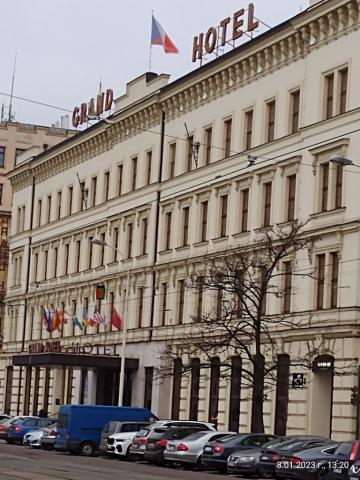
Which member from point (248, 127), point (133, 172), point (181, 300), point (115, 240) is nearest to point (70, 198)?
point (115, 240)

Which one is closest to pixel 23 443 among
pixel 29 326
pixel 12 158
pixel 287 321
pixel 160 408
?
pixel 160 408

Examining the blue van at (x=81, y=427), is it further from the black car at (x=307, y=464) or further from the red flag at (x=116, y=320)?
the red flag at (x=116, y=320)

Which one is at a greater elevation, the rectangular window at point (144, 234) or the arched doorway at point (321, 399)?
the rectangular window at point (144, 234)

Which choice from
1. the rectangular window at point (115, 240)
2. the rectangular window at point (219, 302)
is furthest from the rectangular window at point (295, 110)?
the rectangular window at point (115, 240)

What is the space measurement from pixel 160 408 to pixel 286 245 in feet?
63.4

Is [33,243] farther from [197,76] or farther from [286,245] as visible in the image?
[286,245]

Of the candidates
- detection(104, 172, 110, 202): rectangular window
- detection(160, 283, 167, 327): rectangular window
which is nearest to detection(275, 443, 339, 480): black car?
detection(160, 283, 167, 327): rectangular window

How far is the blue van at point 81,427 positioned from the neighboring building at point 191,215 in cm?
818

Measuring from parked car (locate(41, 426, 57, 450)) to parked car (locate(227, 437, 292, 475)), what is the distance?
1481cm

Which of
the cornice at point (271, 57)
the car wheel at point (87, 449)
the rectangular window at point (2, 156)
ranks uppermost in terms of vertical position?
the rectangular window at point (2, 156)

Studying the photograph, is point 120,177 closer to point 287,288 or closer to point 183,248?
point 183,248

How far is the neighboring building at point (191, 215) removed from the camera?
54.3m

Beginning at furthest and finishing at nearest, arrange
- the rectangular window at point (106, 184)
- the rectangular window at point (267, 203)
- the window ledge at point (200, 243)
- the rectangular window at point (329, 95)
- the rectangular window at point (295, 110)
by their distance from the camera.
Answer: the rectangular window at point (106, 184) < the window ledge at point (200, 243) < the rectangular window at point (267, 203) < the rectangular window at point (295, 110) < the rectangular window at point (329, 95)

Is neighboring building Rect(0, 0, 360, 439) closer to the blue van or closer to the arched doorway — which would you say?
the arched doorway
